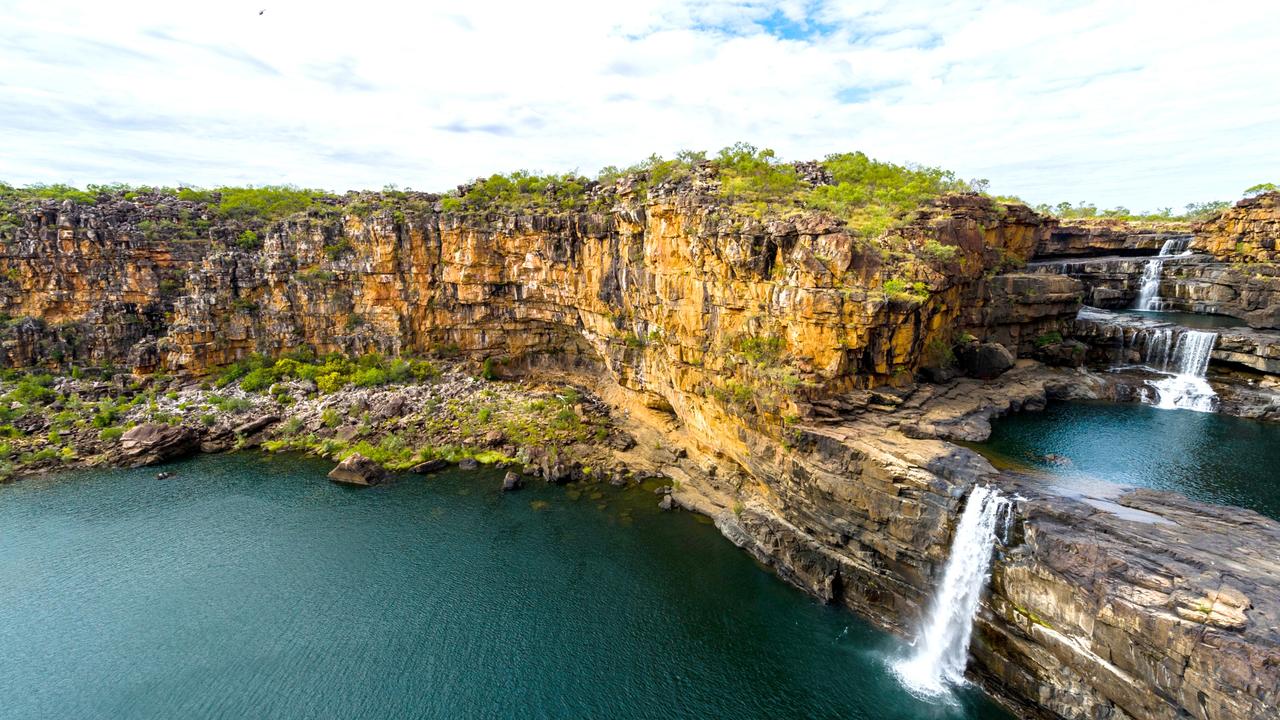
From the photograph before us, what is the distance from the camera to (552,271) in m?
40.0

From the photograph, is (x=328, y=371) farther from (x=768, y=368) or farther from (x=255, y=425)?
(x=768, y=368)

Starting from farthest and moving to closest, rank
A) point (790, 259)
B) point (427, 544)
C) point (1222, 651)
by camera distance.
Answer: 1. point (427, 544)
2. point (790, 259)
3. point (1222, 651)

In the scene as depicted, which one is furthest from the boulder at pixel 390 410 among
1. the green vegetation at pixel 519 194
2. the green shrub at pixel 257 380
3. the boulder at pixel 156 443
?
the green vegetation at pixel 519 194

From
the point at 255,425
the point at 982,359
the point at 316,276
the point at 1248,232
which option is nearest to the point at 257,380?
the point at 255,425

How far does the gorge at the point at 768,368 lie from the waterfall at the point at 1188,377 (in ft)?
0.42

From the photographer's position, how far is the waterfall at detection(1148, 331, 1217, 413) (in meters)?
29.4

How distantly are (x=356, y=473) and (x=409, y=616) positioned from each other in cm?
1363

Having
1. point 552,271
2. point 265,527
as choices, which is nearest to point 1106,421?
point 552,271

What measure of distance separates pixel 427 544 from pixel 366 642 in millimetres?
6387

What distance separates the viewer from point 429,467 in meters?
33.5

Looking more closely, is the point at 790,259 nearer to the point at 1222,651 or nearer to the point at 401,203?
the point at 1222,651

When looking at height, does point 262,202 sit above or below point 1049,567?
above

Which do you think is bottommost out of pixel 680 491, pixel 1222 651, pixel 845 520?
pixel 680 491

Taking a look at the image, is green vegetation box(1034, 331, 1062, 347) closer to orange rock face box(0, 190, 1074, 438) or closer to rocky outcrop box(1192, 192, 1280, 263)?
orange rock face box(0, 190, 1074, 438)
